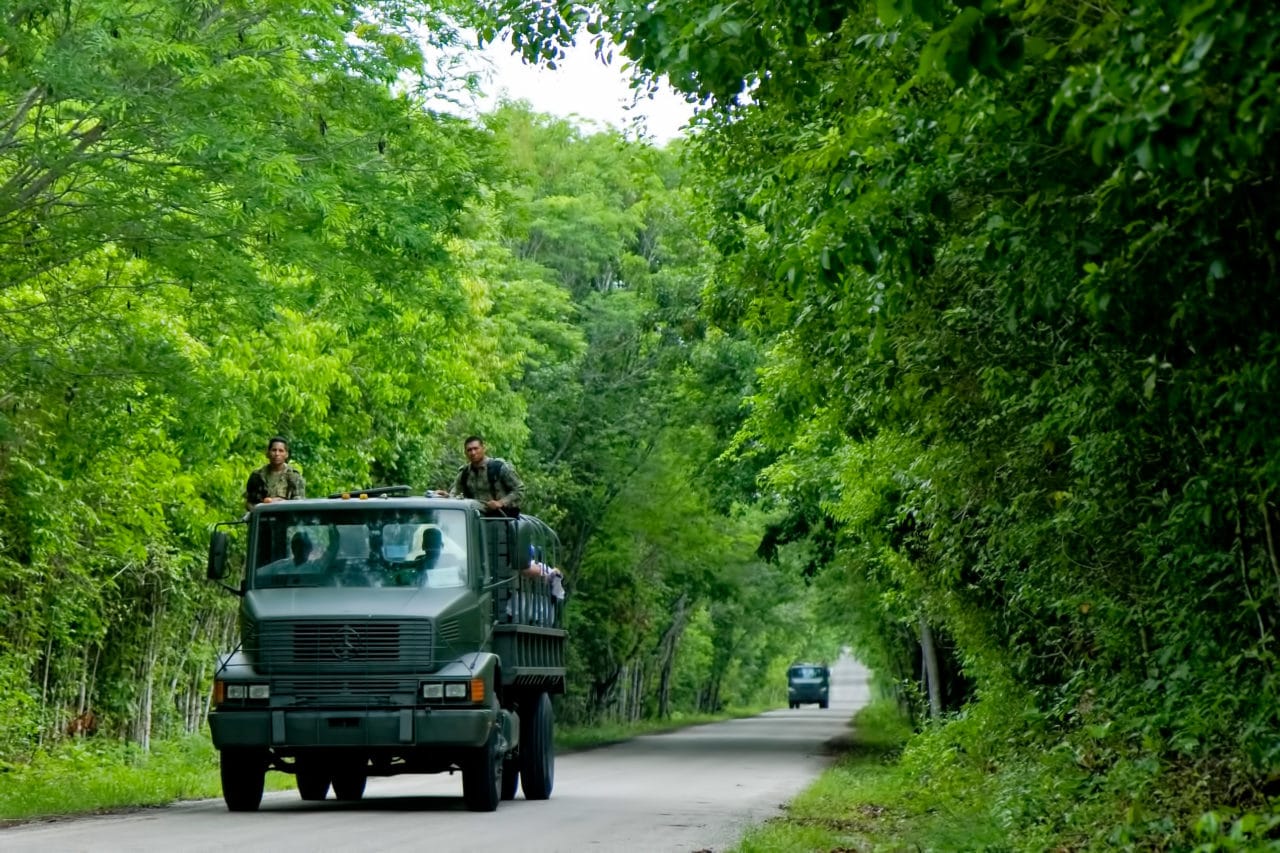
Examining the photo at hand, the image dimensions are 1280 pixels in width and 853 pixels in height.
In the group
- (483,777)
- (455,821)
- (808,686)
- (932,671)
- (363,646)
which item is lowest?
(455,821)

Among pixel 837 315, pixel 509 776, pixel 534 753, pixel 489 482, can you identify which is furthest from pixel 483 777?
pixel 837 315

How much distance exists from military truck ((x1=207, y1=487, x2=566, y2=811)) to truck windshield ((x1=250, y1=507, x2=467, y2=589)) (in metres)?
0.01

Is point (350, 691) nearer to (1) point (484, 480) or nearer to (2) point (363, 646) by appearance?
(2) point (363, 646)

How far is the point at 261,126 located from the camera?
1520cm

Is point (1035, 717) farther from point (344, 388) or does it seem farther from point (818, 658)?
point (818, 658)

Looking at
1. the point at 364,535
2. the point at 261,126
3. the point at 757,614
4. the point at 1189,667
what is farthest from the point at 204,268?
the point at 757,614

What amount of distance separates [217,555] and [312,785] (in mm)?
3587

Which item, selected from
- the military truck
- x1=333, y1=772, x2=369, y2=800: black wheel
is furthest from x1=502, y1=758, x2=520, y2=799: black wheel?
x1=333, y1=772, x2=369, y2=800: black wheel

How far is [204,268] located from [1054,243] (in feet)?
30.8

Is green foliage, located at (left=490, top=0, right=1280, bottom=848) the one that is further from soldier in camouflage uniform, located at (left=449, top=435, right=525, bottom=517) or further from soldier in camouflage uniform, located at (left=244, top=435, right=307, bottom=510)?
soldier in camouflage uniform, located at (left=244, top=435, right=307, bottom=510)

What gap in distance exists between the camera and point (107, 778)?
20.3 metres

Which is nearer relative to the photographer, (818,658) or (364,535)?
(364,535)

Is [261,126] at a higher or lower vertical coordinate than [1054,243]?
higher

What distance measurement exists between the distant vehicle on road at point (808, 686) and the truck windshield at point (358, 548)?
92987mm
